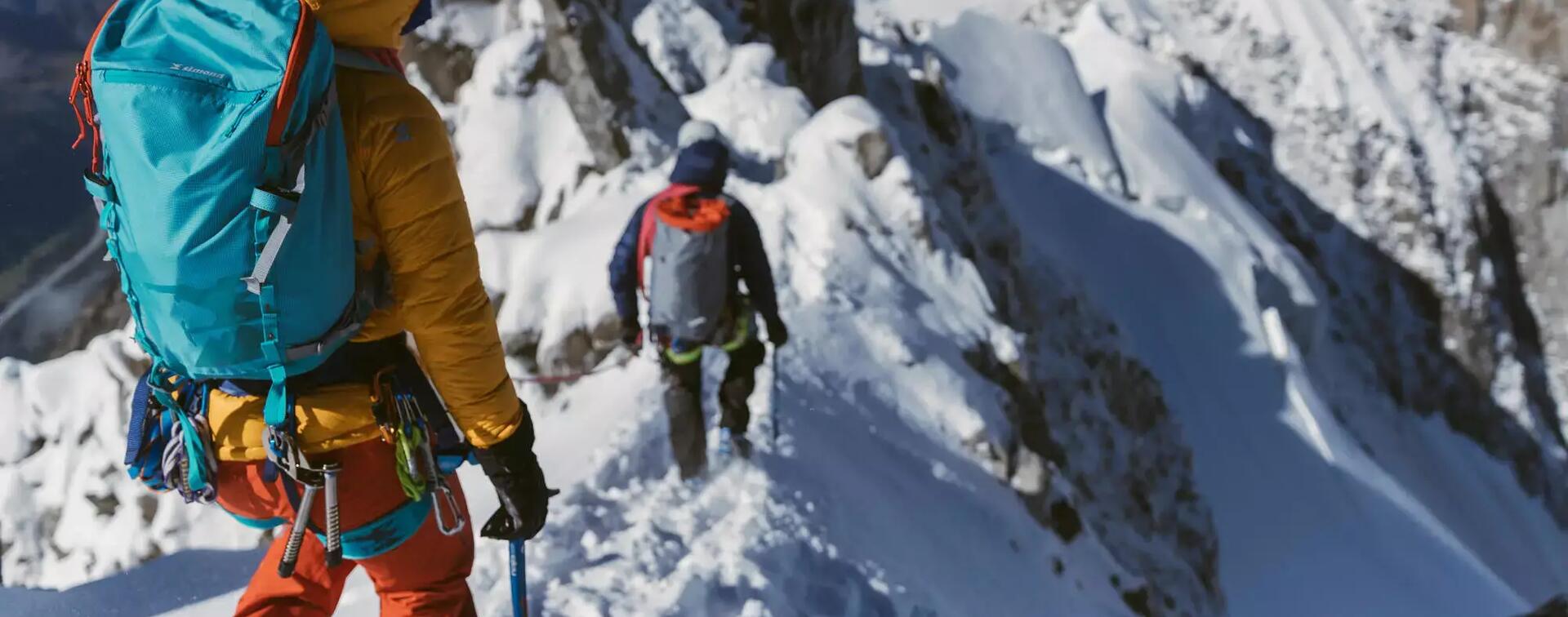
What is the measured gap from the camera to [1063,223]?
72.9 ft

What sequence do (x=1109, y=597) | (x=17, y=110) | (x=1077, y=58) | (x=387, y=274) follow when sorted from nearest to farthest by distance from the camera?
(x=387, y=274) → (x=17, y=110) → (x=1109, y=597) → (x=1077, y=58)

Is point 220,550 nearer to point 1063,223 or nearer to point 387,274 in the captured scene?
point 387,274

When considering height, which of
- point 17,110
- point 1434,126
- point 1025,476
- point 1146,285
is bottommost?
point 1434,126

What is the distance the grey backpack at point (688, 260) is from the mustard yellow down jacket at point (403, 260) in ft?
8.01

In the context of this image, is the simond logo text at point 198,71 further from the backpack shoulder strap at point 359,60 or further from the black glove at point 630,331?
the black glove at point 630,331

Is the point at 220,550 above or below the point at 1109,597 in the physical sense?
above

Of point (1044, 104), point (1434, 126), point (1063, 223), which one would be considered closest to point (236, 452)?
point (1063, 223)

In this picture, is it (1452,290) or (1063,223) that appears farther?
(1452,290)

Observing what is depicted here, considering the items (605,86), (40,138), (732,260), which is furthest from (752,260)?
(605,86)

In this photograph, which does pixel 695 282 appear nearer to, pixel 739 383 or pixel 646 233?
pixel 646 233

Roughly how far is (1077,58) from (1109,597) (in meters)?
26.3

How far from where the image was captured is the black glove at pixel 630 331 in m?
5.12

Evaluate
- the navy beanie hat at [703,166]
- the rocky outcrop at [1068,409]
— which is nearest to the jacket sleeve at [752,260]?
A: the navy beanie hat at [703,166]

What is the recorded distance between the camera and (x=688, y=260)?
486 cm
